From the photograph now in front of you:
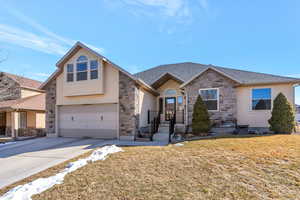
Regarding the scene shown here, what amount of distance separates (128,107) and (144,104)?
1.78 metres

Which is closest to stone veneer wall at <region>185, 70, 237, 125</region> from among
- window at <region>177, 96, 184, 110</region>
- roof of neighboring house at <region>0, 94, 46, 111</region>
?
window at <region>177, 96, 184, 110</region>

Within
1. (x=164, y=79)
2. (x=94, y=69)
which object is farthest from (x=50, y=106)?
(x=164, y=79)

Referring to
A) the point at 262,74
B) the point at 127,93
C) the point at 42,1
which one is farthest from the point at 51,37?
the point at 262,74

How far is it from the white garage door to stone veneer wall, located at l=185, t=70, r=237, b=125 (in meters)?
5.58

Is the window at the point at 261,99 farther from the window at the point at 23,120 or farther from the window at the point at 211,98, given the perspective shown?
the window at the point at 23,120

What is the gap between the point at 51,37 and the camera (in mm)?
12180

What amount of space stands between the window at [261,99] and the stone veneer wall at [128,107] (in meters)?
8.05

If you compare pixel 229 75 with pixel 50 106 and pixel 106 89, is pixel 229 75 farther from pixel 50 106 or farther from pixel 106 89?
pixel 50 106

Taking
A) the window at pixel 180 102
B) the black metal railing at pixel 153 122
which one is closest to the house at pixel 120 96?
the black metal railing at pixel 153 122

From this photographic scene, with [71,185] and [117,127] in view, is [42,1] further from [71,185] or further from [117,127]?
[71,185]

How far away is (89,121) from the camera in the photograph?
1127 cm

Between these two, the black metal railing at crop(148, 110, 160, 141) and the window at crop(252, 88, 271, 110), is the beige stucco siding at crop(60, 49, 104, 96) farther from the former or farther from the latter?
the window at crop(252, 88, 271, 110)

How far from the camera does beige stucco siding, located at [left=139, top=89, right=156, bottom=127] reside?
11323mm

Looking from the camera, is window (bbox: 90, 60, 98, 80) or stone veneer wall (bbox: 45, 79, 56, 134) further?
stone veneer wall (bbox: 45, 79, 56, 134)
